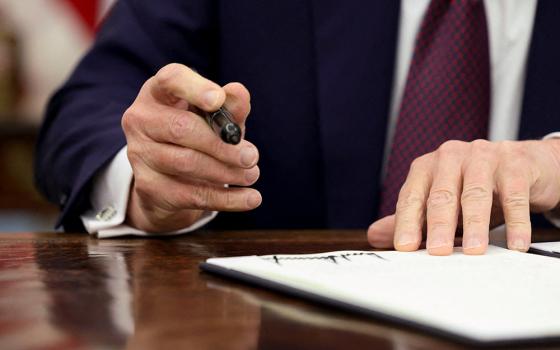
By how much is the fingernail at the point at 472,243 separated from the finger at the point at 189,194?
0.26 m

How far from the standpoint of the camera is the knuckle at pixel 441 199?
92cm

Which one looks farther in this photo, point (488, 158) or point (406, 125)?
point (406, 125)

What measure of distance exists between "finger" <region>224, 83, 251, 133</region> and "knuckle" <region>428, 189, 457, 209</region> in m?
0.22

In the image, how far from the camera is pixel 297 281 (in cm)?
64

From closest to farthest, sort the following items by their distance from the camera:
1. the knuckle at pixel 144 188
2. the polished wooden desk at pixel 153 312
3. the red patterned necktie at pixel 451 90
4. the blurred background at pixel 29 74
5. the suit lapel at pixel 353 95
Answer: the polished wooden desk at pixel 153 312, the knuckle at pixel 144 188, the red patterned necktie at pixel 451 90, the suit lapel at pixel 353 95, the blurred background at pixel 29 74

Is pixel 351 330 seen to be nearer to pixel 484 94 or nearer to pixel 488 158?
pixel 488 158

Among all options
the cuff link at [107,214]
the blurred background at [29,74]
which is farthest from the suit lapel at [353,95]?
the blurred background at [29,74]

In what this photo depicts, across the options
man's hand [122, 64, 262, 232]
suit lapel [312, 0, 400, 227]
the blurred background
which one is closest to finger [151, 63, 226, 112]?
man's hand [122, 64, 262, 232]

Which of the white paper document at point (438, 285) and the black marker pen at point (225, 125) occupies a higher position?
the black marker pen at point (225, 125)

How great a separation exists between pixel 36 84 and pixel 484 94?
2483mm

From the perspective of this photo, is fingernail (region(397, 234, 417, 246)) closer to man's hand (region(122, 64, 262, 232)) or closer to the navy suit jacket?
man's hand (region(122, 64, 262, 232))

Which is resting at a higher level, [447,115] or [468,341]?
[447,115]

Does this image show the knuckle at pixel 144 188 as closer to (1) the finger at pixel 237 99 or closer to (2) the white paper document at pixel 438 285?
(1) the finger at pixel 237 99

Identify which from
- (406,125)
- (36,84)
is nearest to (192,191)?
(406,125)
